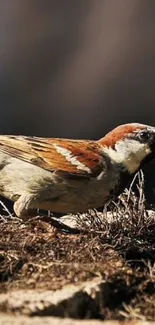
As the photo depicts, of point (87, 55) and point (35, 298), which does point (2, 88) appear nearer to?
point (87, 55)

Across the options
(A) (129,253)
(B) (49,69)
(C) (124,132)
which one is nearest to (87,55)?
→ (B) (49,69)

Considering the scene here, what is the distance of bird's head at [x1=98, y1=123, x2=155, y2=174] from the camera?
14.8 ft

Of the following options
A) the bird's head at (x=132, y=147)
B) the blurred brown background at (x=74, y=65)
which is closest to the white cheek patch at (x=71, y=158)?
the bird's head at (x=132, y=147)

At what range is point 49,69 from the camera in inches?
391

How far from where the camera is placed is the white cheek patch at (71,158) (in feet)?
14.5

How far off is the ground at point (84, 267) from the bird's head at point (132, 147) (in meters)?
0.23

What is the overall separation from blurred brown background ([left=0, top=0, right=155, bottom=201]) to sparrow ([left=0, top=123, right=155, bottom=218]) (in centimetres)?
447

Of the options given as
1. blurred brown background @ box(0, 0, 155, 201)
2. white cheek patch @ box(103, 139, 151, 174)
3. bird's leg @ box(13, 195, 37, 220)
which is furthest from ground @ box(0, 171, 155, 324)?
blurred brown background @ box(0, 0, 155, 201)

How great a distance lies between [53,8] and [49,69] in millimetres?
699

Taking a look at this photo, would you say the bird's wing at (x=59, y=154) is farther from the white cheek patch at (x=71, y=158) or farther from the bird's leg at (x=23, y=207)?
the bird's leg at (x=23, y=207)

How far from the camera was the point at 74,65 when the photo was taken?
32.1 feet

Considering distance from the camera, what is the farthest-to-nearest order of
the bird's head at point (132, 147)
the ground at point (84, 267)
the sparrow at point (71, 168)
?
1. the bird's head at point (132, 147)
2. the sparrow at point (71, 168)
3. the ground at point (84, 267)

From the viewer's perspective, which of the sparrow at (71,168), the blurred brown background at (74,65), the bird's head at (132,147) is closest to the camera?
the sparrow at (71,168)

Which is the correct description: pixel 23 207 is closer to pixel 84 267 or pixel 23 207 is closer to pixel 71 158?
pixel 71 158
